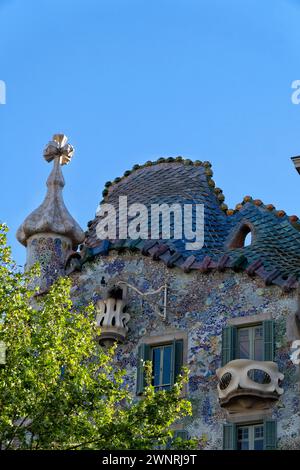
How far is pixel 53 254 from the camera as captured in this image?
34.4 m

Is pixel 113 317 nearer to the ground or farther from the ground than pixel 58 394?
farther from the ground

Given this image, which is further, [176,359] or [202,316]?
[202,316]

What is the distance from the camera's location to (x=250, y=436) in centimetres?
3019

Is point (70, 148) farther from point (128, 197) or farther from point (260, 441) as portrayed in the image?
point (260, 441)

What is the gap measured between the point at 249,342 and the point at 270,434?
6.82ft

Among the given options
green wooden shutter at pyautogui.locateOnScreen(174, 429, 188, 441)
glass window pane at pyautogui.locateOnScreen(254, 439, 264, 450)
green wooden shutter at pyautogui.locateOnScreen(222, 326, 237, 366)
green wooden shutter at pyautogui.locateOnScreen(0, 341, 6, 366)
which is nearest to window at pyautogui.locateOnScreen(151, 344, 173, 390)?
green wooden shutter at pyautogui.locateOnScreen(174, 429, 188, 441)

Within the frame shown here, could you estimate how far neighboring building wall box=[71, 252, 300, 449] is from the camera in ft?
99.6

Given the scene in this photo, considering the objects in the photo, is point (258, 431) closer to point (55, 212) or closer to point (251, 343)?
point (251, 343)

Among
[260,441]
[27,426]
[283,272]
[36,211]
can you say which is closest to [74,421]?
[27,426]

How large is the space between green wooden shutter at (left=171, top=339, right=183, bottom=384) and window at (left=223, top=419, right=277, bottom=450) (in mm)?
1626

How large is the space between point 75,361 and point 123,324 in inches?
187

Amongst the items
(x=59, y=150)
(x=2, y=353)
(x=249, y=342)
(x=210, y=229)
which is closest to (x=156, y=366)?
(x=249, y=342)

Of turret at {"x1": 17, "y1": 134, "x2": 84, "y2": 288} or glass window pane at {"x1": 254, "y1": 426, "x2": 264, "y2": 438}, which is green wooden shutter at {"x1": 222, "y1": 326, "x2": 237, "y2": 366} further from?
turret at {"x1": 17, "y1": 134, "x2": 84, "y2": 288}

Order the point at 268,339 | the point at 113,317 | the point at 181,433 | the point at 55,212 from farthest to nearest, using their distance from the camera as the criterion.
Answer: the point at 55,212
the point at 113,317
the point at 268,339
the point at 181,433
